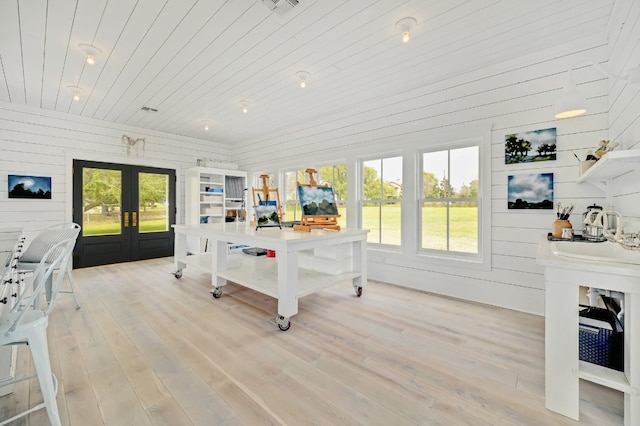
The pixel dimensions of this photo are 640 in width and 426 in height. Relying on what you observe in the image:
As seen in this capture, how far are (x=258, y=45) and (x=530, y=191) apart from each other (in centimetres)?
311

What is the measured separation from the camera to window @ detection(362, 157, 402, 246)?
4043 millimetres

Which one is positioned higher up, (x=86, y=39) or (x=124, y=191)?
(x=86, y=39)

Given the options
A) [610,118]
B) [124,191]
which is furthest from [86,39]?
[610,118]

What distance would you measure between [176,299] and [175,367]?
1560mm

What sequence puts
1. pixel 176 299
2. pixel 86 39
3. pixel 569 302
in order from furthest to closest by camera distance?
pixel 176 299 < pixel 86 39 < pixel 569 302

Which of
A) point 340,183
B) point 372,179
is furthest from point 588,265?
point 340,183

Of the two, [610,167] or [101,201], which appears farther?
[101,201]

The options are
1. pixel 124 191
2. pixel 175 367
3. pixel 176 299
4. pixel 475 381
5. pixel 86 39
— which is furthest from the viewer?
pixel 124 191

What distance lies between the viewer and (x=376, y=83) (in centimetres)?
354

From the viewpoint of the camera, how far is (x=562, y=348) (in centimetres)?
150

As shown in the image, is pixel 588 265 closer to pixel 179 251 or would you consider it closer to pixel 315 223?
pixel 315 223

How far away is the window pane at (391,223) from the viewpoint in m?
4.02

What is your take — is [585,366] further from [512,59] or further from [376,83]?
[376,83]

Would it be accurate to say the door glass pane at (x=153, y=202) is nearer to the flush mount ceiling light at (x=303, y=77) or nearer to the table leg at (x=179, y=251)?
the table leg at (x=179, y=251)
